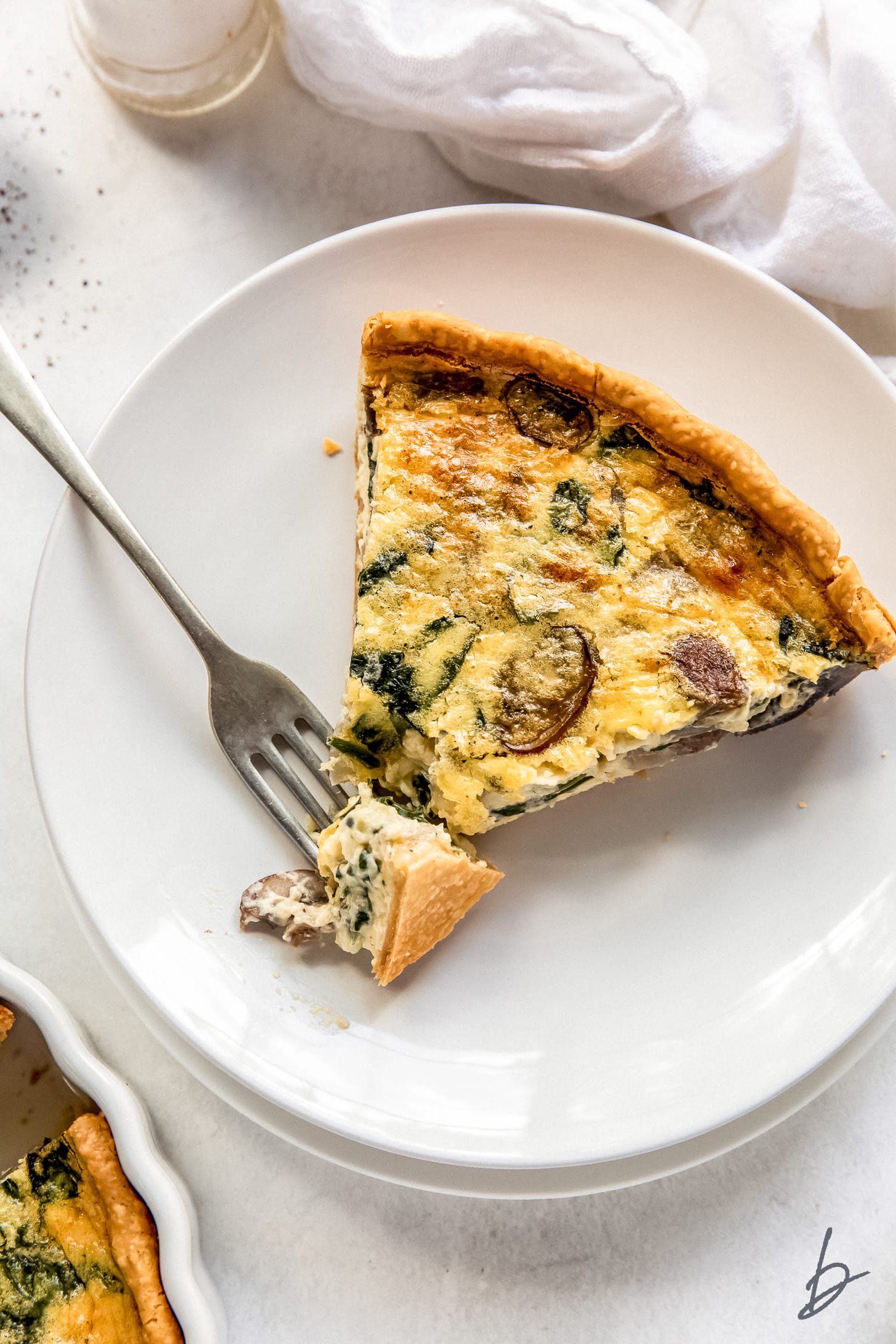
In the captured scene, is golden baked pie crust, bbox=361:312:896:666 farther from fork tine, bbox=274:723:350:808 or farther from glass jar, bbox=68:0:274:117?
glass jar, bbox=68:0:274:117

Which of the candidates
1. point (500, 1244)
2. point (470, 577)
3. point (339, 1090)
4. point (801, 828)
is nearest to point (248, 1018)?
point (339, 1090)

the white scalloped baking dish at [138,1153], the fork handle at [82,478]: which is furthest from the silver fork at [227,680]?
the white scalloped baking dish at [138,1153]

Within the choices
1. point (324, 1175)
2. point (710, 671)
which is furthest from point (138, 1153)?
point (710, 671)

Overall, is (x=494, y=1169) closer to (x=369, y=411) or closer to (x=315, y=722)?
(x=315, y=722)

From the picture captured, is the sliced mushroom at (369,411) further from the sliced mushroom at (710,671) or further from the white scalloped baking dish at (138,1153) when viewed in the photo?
the white scalloped baking dish at (138,1153)

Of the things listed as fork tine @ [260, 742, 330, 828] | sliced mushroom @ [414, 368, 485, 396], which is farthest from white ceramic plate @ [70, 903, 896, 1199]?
sliced mushroom @ [414, 368, 485, 396]

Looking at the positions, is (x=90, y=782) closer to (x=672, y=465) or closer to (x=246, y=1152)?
(x=246, y=1152)
